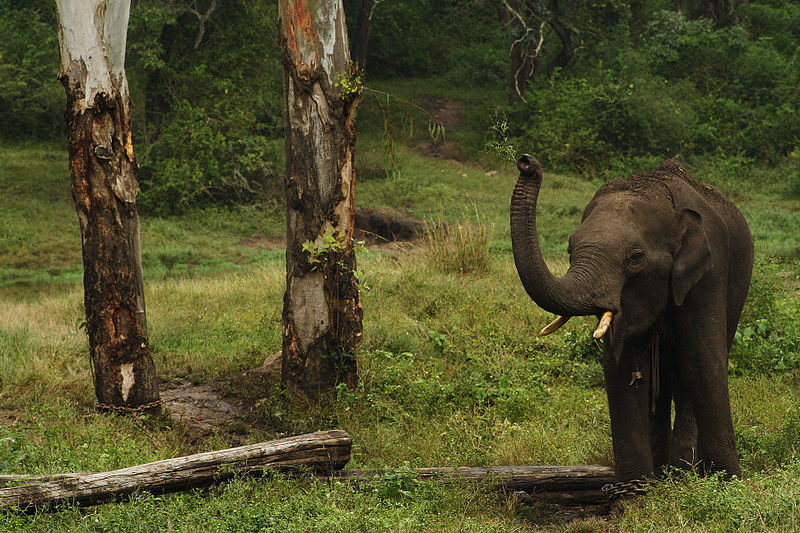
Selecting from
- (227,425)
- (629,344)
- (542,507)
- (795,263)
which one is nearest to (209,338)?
(227,425)

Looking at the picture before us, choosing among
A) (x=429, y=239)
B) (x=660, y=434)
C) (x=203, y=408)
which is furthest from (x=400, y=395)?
(x=429, y=239)

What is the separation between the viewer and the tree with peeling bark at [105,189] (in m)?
7.01

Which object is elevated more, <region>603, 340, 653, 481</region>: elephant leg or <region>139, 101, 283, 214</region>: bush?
<region>139, 101, 283, 214</region>: bush

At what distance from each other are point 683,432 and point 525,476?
3.64ft

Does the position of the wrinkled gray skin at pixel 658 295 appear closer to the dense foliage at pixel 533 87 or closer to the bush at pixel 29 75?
the dense foliage at pixel 533 87

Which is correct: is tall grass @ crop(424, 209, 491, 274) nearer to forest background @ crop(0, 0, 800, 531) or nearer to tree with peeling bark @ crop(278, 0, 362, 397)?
forest background @ crop(0, 0, 800, 531)

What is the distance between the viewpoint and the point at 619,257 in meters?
5.00

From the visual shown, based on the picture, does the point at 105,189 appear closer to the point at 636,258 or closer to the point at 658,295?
the point at 636,258

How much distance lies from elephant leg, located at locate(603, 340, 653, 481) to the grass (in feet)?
0.92

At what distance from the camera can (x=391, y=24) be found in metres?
32.7

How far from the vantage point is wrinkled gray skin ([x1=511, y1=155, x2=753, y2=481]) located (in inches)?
193

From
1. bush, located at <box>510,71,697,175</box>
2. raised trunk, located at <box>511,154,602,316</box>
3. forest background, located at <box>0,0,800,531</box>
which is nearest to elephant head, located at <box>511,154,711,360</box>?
raised trunk, located at <box>511,154,602,316</box>

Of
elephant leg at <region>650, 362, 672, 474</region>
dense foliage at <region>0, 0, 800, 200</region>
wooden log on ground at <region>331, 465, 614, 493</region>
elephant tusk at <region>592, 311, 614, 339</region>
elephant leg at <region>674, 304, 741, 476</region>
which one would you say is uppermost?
dense foliage at <region>0, 0, 800, 200</region>

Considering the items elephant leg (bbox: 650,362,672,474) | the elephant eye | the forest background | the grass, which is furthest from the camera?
elephant leg (bbox: 650,362,672,474)
